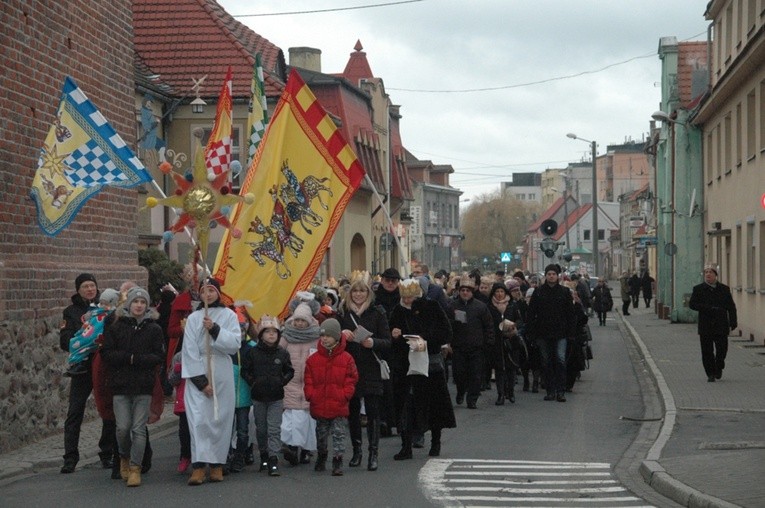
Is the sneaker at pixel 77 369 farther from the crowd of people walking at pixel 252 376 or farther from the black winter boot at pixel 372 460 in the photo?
the black winter boot at pixel 372 460

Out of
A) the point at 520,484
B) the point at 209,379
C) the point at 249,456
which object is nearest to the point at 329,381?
the point at 209,379

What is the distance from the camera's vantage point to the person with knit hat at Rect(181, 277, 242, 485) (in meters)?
11.5

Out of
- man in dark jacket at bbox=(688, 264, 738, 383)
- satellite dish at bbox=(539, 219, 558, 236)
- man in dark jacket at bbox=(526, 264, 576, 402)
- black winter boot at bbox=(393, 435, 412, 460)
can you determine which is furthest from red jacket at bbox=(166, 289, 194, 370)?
satellite dish at bbox=(539, 219, 558, 236)

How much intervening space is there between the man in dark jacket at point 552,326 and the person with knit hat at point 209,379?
8181mm

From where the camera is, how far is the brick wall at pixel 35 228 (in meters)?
14.4

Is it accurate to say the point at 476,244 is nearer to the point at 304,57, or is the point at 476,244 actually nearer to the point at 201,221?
the point at 304,57

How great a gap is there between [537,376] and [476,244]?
123391 millimetres

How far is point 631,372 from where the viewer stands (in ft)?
82.1

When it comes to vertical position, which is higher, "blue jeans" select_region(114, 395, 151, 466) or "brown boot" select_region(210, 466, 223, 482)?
"blue jeans" select_region(114, 395, 151, 466)

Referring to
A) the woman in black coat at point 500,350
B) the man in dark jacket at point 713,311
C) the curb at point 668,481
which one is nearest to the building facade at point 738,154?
the man in dark jacket at point 713,311

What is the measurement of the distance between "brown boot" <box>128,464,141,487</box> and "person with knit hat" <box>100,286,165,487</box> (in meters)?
0.01

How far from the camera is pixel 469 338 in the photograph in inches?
724

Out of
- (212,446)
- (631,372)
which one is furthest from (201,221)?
(631,372)

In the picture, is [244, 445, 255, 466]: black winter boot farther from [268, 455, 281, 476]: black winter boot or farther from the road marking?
the road marking
